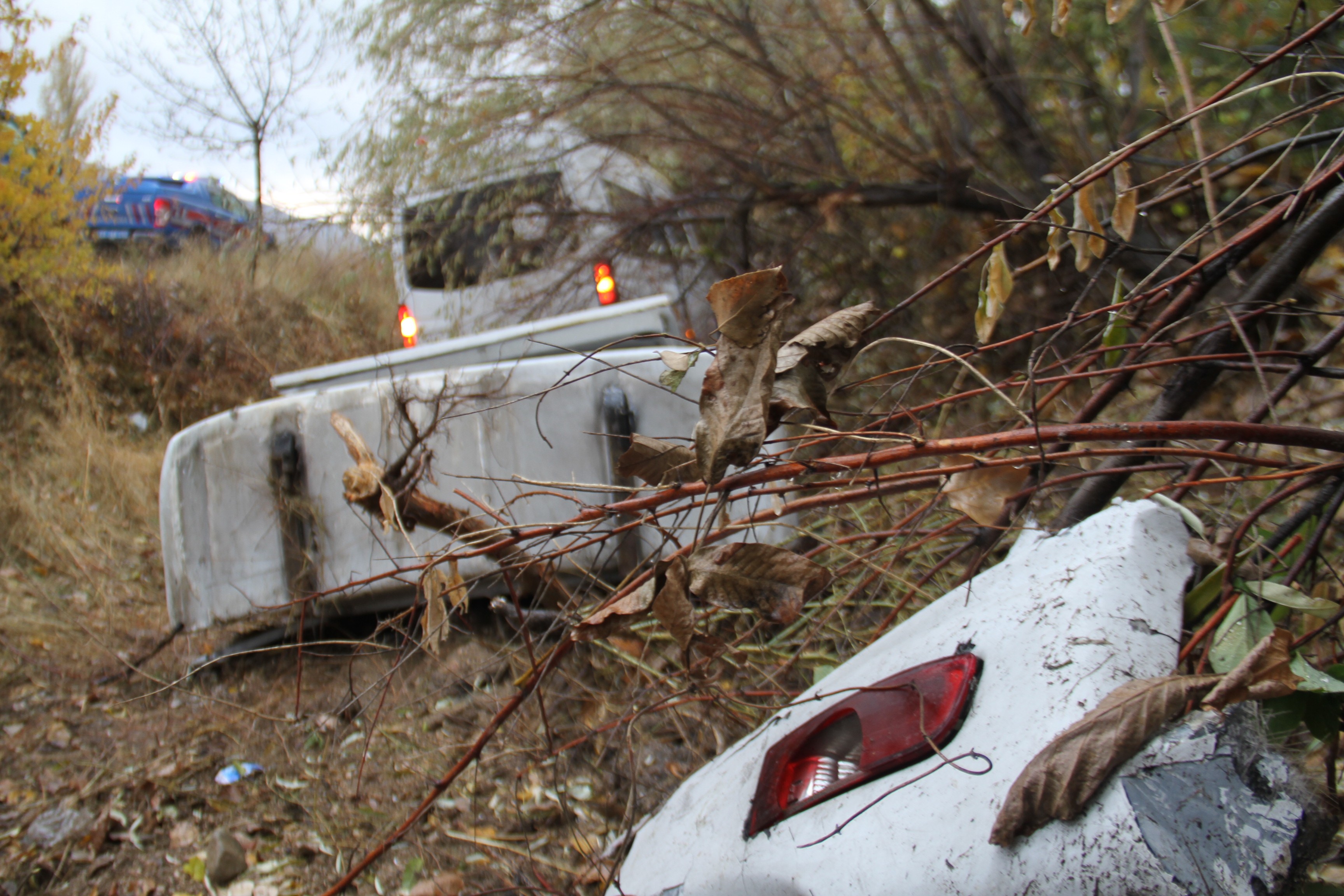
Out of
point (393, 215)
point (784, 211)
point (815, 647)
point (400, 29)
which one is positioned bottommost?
point (815, 647)

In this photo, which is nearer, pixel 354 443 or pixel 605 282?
pixel 354 443

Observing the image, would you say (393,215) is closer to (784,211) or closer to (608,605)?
(784,211)

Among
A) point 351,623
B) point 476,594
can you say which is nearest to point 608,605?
point 476,594

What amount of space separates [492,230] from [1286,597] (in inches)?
211

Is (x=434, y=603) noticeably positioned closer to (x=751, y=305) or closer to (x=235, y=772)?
(x=751, y=305)

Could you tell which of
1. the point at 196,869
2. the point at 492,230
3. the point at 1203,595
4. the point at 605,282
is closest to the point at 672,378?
the point at 1203,595

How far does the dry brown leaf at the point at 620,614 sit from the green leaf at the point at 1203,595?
0.69m

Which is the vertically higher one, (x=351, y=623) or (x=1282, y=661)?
(x=1282, y=661)

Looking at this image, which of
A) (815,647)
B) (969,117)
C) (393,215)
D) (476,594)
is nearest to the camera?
(815,647)

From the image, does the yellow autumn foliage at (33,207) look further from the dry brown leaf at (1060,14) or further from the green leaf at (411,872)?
the dry brown leaf at (1060,14)

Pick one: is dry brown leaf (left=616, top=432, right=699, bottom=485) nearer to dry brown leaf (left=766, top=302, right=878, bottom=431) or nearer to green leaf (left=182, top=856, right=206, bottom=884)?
dry brown leaf (left=766, top=302, right=878, bottom=431)

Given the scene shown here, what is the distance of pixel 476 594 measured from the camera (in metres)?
2.79

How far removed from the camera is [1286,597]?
1000 millimetres

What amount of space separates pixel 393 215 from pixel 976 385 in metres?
4.04
